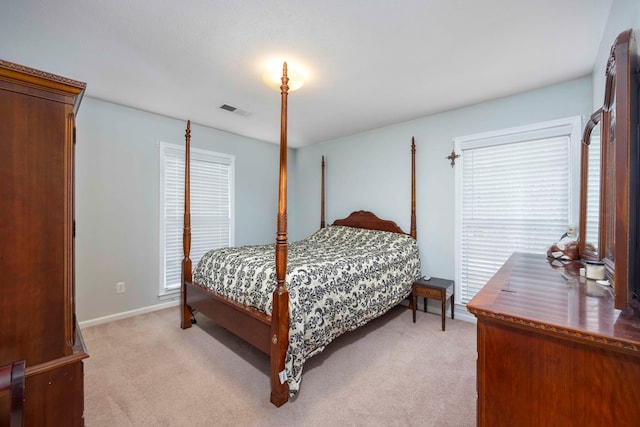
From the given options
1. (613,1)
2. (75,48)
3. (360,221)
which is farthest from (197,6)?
(360,221)

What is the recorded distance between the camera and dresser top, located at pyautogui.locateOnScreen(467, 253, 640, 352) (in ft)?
2.46

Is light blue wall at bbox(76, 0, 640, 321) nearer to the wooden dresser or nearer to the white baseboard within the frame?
the white baseboard

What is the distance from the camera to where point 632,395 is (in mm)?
704

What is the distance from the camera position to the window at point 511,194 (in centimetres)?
261

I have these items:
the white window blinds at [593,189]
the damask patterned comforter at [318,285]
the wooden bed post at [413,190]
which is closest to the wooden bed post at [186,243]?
the damask patterned comforter at [318,285]

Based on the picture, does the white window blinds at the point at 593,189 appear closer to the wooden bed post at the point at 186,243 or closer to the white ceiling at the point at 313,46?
the white ceiling at the point at 313,46

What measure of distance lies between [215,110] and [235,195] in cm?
136

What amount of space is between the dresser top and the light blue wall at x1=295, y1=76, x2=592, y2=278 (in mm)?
1983

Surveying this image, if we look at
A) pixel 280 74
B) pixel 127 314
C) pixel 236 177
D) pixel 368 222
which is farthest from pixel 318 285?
pixel 236 177

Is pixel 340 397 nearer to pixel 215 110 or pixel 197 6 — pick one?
pixel 197 6

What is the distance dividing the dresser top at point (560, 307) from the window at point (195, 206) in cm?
359

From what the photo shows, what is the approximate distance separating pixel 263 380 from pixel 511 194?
2962 mm

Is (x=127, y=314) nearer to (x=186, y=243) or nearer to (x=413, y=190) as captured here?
(x=186, y=243)

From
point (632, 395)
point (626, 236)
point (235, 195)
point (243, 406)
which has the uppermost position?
point (235, 195)
